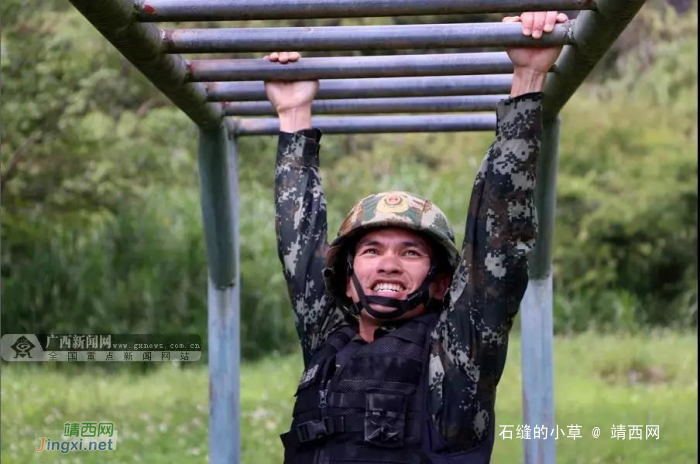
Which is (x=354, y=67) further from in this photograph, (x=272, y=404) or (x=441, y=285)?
(x=272, y=404)

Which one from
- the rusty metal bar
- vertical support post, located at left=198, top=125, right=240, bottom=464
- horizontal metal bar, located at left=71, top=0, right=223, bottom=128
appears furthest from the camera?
vertical support post, located at left=198, top=125, right=240, bottom=464

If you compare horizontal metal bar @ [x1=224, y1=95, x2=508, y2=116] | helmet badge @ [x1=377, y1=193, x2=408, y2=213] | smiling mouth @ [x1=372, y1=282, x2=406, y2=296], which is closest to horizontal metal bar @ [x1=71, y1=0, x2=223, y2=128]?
horizontal metal bar @ [x1=224, y1=95, x2=508, y2=116]

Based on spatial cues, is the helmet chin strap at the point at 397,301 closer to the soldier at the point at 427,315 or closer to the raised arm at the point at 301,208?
the soldier at the point at 427,315

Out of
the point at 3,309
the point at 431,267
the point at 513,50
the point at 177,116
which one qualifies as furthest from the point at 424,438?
the point at 177,116

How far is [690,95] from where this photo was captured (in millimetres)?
12062

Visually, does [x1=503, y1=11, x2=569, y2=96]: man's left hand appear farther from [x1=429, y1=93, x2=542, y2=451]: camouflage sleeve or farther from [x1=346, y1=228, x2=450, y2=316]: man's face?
[x1=346, y1=228, x2=450, y2=316]: man's face

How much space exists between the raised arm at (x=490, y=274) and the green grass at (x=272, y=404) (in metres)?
3.52

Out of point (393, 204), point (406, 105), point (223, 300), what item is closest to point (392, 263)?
point (393, 204)

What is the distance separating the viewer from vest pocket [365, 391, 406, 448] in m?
2.33

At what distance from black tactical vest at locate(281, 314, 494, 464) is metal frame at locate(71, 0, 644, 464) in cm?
69

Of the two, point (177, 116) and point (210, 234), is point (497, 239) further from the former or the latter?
point (177, 116)

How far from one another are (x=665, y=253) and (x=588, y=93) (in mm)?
2580

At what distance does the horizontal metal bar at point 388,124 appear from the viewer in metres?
3.65

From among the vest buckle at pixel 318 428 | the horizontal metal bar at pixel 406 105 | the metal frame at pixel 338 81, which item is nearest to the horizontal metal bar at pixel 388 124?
the metal frame at pixel 338 81
